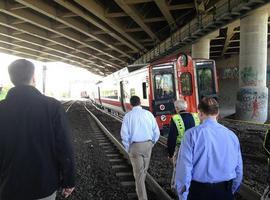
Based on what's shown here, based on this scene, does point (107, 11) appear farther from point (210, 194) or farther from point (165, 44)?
point (210, 194)

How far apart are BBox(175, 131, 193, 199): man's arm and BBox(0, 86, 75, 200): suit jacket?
0.94 m

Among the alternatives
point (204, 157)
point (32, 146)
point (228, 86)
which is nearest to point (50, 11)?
point (32, 146)

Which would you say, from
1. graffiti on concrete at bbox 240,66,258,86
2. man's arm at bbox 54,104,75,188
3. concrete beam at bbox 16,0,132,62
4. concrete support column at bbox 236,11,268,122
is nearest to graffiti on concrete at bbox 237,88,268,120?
concrete support column at bbox 236,11,268,122

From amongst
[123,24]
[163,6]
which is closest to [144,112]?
[163,6]

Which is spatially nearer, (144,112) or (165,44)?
(144,112)

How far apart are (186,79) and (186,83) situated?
166mm

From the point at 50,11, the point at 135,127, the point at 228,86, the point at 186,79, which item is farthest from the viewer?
the point at 228,86

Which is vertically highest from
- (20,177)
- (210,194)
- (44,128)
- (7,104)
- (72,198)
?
(7,104)

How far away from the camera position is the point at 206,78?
15.1m

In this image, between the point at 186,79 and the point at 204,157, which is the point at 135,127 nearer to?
the point at 204,157

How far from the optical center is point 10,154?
317 centimetres

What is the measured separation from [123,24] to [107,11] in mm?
5035

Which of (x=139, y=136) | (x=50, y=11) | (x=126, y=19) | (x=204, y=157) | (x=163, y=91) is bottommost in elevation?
(x=139, y=136)

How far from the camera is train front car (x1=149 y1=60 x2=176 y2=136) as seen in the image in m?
14.4
